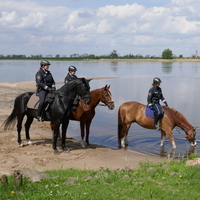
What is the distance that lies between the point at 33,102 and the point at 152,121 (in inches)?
179

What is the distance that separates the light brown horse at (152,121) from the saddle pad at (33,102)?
140 inches

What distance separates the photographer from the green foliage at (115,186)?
18.7 feet

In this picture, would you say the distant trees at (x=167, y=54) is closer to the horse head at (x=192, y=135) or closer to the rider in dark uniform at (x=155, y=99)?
the horse head at (x=192, y=135)

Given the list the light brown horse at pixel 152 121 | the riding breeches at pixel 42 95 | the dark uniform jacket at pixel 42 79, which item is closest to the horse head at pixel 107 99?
the light brown horse at pixel 152 121

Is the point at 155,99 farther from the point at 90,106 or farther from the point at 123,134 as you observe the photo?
the point at 90,106

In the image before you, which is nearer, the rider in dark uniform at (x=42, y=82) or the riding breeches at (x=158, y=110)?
the rider in dark uniform at (x=42, y=82)

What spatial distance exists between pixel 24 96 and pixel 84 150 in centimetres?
277

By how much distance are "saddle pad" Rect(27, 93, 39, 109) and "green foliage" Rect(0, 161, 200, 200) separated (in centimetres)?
348

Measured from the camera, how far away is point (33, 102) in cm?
1052

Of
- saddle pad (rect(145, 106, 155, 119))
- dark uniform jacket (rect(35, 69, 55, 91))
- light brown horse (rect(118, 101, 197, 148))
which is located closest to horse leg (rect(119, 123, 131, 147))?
light brown horse (rect(118, 101, 197, 148))

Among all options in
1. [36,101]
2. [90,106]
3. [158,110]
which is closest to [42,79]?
[36,101]

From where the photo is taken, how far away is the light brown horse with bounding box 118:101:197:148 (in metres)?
12.0

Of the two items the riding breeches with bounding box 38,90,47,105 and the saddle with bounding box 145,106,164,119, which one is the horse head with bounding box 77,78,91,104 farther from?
the saddle with bounding box 145,106,164,119

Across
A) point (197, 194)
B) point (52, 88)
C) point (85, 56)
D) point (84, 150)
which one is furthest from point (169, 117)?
point (85, 56)
